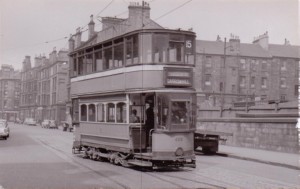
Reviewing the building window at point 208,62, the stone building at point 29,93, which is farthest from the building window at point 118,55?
the stone building at point 29,93

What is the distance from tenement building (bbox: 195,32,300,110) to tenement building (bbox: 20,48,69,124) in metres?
20.6

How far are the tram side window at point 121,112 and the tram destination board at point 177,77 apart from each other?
2.08 metres

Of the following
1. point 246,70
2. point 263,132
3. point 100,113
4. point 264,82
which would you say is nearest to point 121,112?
point 100,113

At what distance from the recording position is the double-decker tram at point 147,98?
12.3 m

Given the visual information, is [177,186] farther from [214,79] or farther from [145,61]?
[214,79]

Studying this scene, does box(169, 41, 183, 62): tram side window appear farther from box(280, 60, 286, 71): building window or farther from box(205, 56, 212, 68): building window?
box(280, 60, 286, 71): building window

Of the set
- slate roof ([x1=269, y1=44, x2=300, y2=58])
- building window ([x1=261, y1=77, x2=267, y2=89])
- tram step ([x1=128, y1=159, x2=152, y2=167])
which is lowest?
tram step ([x1=128, y1=159, x2=152, y2=167])

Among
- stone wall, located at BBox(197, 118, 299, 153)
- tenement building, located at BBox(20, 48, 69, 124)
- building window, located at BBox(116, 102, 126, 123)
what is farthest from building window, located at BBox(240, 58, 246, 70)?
building window, located at BBox(116, 102, 126, 123)

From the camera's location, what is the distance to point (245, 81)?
58.6 meters

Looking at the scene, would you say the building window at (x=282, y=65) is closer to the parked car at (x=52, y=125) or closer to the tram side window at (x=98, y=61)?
the parked car at (x=52, y=125)

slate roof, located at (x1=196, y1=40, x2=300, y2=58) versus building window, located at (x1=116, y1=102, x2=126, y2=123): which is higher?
slate roof, located at (x1=196, y1=40, x2=300, y2=58)

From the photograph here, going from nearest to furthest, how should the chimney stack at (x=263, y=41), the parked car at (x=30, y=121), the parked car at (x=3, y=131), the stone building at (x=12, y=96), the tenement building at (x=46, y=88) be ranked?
1. the parked car at (x=3, y=131)
2. the chimney stack at (x=263, y=41)
3. the stone building at (x=12, y=96)
4. the tenement building at (x=46, y=88)
5. the parked car at (x=30, y=121)

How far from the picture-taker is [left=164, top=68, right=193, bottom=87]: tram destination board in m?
12.2

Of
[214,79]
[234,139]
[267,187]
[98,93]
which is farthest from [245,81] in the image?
[267,187]
